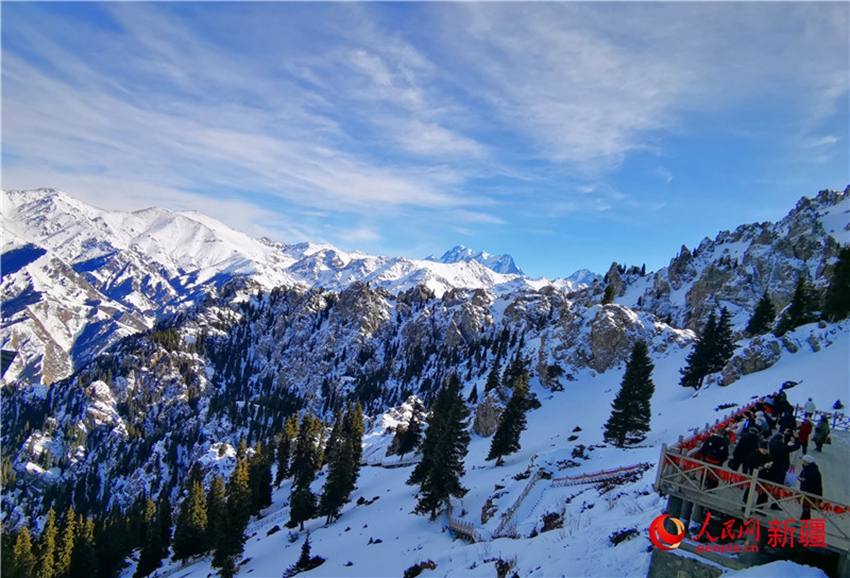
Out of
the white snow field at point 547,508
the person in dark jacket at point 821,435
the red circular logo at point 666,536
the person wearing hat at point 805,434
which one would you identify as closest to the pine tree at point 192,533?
the white snow field at point 547,508

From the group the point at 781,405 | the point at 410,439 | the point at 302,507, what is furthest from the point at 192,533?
the point at 781,405

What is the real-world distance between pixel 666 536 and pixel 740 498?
213 cm

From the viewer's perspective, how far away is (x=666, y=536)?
1155cm

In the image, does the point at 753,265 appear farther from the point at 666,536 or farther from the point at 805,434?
the point at 666,536

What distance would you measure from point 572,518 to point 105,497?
20878 centimetres

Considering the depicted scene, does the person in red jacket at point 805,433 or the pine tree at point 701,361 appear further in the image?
the pine tree at point 701,361

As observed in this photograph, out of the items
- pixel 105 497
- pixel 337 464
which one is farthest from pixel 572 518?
pixel 105 497

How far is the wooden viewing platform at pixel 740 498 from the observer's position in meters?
9.70

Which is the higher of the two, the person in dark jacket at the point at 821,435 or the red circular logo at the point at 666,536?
the person in dark jacket at the point at 821,435

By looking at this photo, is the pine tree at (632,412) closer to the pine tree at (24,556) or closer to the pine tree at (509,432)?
the pine tree at (509,432)

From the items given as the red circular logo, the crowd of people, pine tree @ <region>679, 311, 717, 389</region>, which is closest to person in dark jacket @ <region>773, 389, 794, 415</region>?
the crowd of people

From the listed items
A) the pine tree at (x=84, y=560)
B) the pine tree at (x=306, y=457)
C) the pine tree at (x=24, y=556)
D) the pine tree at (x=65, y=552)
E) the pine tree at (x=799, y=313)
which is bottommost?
the pine tree at (x=84, y=560)

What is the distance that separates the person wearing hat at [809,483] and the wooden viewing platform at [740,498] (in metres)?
0.11

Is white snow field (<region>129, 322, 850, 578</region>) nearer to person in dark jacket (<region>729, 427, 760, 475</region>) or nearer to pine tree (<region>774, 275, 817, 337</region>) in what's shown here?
person in dark jacket (<region>729, 427, 760, 475</region>)
